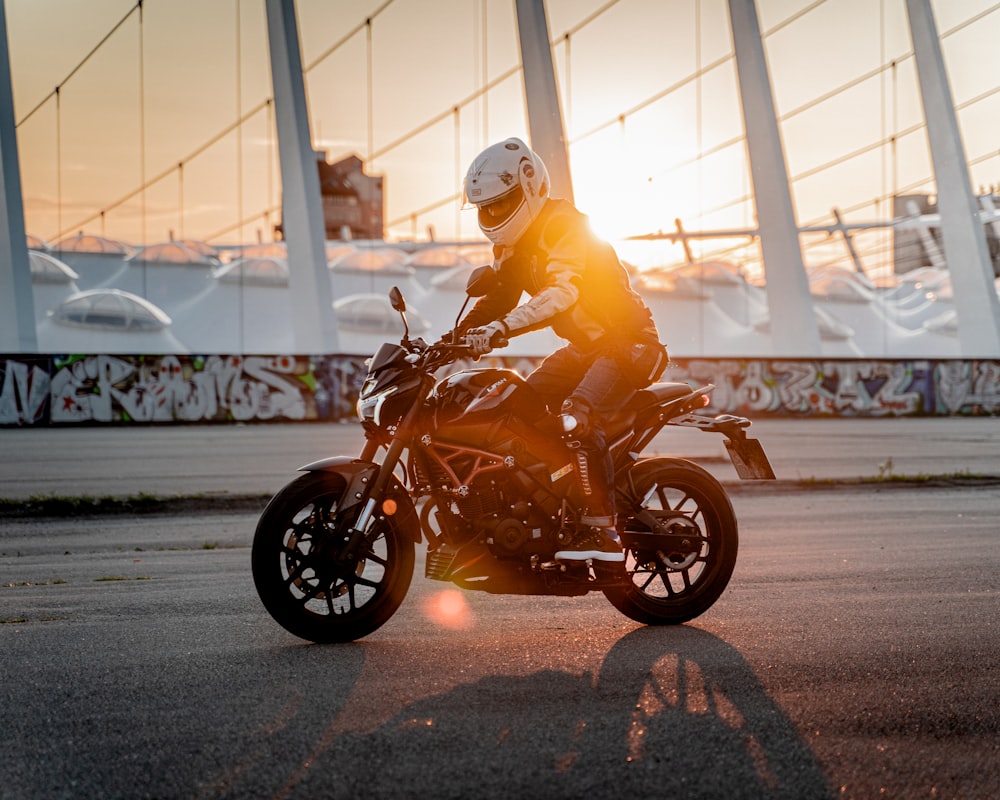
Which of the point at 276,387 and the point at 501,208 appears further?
the point at 276,387

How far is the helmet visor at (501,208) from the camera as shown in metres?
5.18

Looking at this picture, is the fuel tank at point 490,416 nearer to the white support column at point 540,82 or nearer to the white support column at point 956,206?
the white support column at point 540,82

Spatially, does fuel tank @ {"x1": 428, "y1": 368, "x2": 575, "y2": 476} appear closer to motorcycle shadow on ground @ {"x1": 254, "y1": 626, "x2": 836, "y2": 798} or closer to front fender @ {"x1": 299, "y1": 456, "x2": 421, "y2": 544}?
front fender @ {"x1": 299, "y1": 456, "x2": 421, "y2": 544}

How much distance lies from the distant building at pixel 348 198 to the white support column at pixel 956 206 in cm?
9092

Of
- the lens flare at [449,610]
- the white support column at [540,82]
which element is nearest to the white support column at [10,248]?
the white support column at [540,82]

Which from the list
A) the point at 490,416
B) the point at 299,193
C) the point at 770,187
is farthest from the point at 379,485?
the point at 770,187

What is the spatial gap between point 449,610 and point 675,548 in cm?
107

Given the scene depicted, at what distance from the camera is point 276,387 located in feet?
106

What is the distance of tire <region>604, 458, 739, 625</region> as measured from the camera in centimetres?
535

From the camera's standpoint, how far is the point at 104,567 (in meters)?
7.70

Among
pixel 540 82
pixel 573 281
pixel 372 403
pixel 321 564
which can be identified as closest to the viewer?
pixel 321 564

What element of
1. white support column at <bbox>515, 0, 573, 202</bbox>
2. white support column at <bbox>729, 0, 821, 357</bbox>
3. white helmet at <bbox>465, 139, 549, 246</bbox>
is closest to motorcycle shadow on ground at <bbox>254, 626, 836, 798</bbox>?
white helmet at <bbox>465, 139, 549, 246</bbox>

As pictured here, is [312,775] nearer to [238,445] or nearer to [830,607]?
[830,607]

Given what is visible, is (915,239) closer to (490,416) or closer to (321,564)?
(490,416)
